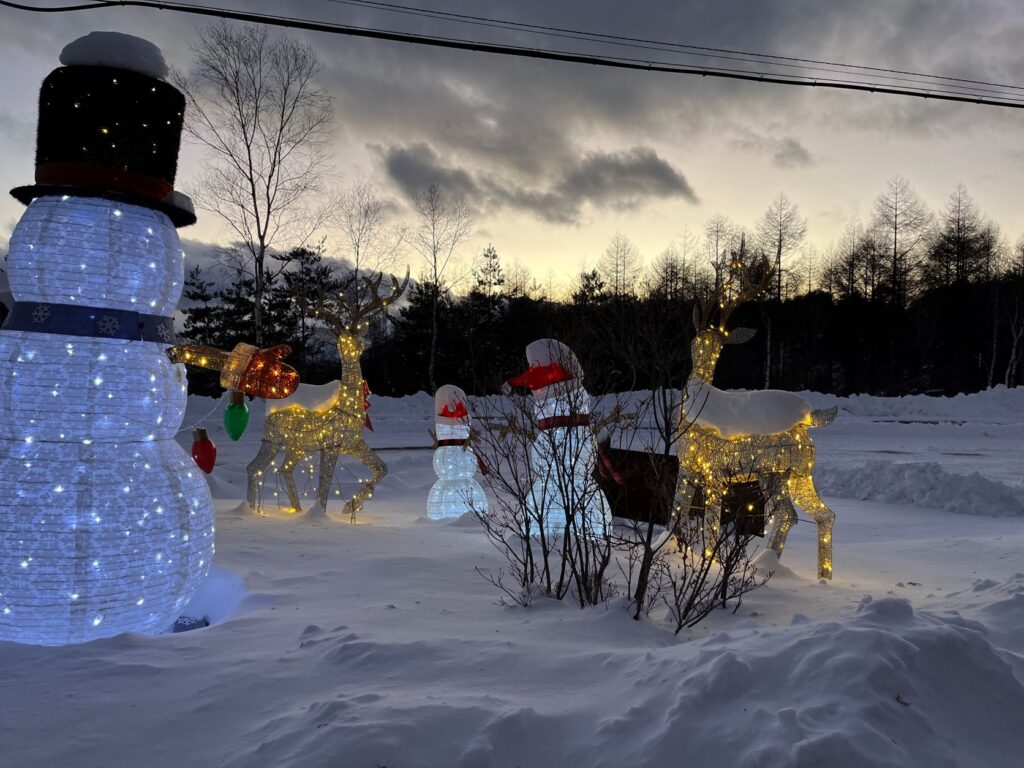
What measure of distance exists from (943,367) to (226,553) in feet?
118

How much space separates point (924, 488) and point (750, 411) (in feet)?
19.6

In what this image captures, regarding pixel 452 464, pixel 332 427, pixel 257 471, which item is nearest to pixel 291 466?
pixel 257 471

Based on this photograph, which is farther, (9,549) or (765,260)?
(765,260)

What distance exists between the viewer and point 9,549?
3062 millimetres

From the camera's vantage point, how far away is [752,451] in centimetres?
517

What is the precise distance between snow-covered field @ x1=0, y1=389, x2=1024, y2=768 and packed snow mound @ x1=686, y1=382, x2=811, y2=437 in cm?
124

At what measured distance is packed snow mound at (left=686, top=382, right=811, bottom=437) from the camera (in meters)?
5.15

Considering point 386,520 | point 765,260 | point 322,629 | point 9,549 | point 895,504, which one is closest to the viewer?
point 9,549

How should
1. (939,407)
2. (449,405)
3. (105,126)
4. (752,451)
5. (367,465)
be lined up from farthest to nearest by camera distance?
(939,407)
(449,405)
(367,465)
(752,451)
(105,126)

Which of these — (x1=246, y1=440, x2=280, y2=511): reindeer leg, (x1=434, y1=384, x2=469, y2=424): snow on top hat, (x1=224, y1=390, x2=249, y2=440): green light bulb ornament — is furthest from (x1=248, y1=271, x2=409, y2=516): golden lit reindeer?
(x1=224, y1=390, x2=249, y2=440): green light bulb ornament

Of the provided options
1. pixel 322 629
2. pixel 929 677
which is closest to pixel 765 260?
pixel 929 677

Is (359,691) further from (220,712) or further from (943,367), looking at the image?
(943,367)

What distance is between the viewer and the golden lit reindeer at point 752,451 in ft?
16.9

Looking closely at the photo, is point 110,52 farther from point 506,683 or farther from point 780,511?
point 780,511
